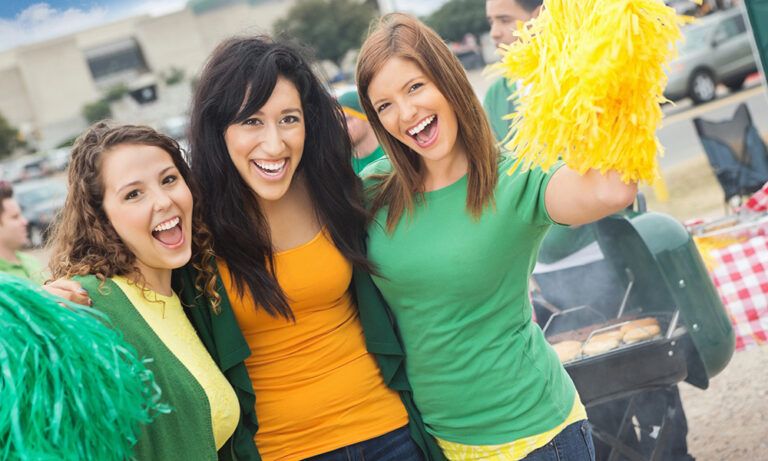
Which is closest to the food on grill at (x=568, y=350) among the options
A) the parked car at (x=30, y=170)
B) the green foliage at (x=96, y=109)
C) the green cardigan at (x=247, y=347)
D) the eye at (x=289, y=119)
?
the green cardigan at (x=247, y=347)

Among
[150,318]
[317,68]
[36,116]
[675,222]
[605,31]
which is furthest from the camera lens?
[36,116]

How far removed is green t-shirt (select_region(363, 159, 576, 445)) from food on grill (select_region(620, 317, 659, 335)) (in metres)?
0.90

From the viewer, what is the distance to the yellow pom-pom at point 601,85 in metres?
1.27

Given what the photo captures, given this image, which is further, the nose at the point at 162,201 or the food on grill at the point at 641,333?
the food on grill at the point at 641,333

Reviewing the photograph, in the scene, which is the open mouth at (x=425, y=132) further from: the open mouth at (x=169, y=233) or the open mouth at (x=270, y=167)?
the open mouth at (x=169, y=233)

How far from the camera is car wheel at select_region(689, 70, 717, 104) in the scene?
1079 cm

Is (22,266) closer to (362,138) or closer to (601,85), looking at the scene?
(362,138)

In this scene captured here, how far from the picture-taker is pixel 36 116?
121 ft

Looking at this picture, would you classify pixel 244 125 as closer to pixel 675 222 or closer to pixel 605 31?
pixel 605 31

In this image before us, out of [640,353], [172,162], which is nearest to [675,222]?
[640,353]

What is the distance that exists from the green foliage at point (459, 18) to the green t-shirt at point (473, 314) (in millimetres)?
3934

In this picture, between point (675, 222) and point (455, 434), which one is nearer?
point (455, 434)

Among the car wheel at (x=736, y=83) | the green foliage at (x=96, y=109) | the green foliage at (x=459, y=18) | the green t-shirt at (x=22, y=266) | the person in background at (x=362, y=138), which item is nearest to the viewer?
the person in background at (x=362, y=138)

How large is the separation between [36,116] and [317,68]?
3856 centimetres
